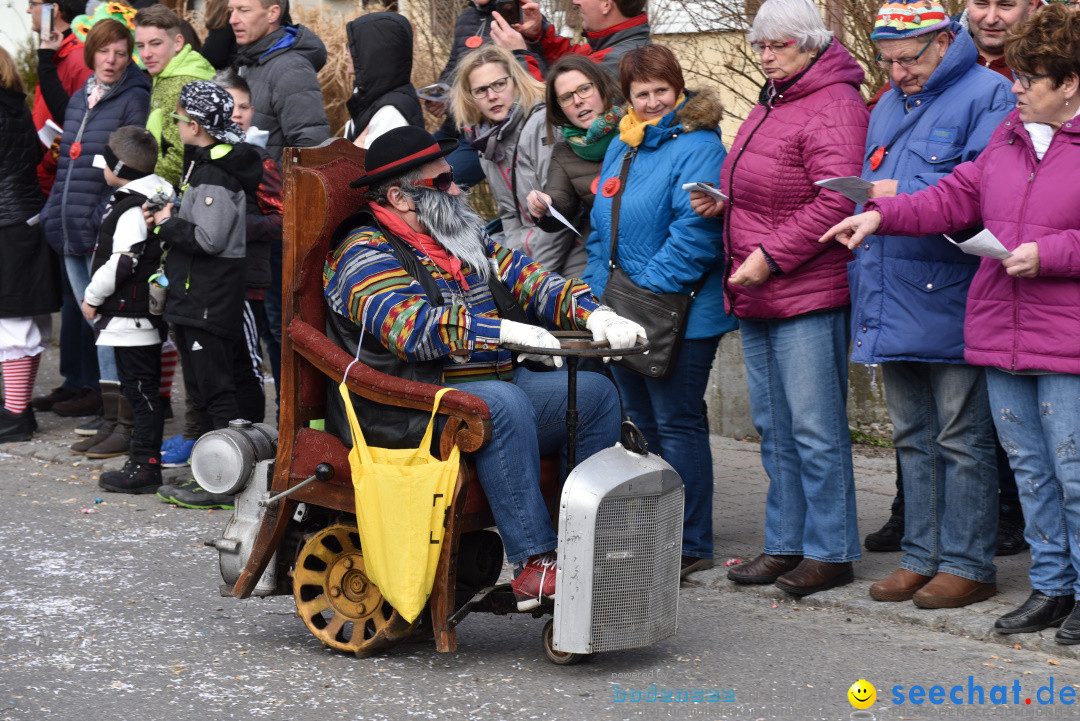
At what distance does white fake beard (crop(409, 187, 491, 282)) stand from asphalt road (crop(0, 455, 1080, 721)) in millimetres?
1309

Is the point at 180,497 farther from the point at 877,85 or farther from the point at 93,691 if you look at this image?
the point at 877,85

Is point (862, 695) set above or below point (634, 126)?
below

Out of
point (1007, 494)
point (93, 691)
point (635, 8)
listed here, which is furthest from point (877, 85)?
point (93, 691)

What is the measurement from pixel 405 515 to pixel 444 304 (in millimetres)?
732

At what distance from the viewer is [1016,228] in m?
4.25

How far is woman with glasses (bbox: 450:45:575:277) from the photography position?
596cm

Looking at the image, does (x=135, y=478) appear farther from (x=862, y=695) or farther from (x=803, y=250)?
(x=862, y=695)

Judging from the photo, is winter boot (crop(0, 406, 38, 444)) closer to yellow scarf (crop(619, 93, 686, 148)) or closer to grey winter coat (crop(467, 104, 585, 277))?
grey winter coat (crop(467, 104, 585, 277))

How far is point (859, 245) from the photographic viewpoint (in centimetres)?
470

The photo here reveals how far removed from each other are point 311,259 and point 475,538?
1078mm

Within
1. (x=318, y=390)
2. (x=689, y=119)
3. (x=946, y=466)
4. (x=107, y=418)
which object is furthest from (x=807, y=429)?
(x=107, y=418)

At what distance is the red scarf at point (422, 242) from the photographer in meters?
4.41

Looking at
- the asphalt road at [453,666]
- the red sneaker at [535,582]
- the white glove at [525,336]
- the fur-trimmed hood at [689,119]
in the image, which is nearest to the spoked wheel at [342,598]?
the asphalt road at [453,666]

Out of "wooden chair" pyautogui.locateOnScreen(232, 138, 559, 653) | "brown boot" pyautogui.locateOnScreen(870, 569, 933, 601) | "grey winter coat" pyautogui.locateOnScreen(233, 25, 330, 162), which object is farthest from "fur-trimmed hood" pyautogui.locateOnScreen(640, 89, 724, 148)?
"grey winter coat" pyautogui.locateOnScreen(233, 25, 330, 162)
